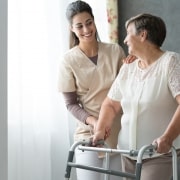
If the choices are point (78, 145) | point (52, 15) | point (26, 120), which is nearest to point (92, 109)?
point (78, 145)

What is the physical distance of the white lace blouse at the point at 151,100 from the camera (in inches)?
71.2

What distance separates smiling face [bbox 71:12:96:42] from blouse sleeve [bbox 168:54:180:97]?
1.94 ft

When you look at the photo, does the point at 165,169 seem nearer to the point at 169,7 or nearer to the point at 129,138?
the point at 129,138

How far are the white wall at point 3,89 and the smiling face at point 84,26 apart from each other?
39 cm

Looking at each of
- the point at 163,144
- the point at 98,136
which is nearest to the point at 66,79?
the point at 98,136

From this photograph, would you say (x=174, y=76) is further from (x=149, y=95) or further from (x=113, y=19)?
(x=113, y=19)

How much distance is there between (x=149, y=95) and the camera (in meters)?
1.84

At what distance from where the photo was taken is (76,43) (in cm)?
238

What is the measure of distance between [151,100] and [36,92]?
0.90 metres

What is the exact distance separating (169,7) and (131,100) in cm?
97

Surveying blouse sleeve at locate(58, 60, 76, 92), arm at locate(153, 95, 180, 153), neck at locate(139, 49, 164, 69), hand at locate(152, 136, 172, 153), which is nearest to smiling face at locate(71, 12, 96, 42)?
blouse sleeve at locate(58, 60, 76, 92)

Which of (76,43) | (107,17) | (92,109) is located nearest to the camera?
(92,109)

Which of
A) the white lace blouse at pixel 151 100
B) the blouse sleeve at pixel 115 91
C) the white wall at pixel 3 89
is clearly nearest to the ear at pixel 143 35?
the white lace blouse at pixel 151 100

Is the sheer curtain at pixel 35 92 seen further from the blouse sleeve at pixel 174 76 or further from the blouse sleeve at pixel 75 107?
the blouse sleeve at pixel 174 76
